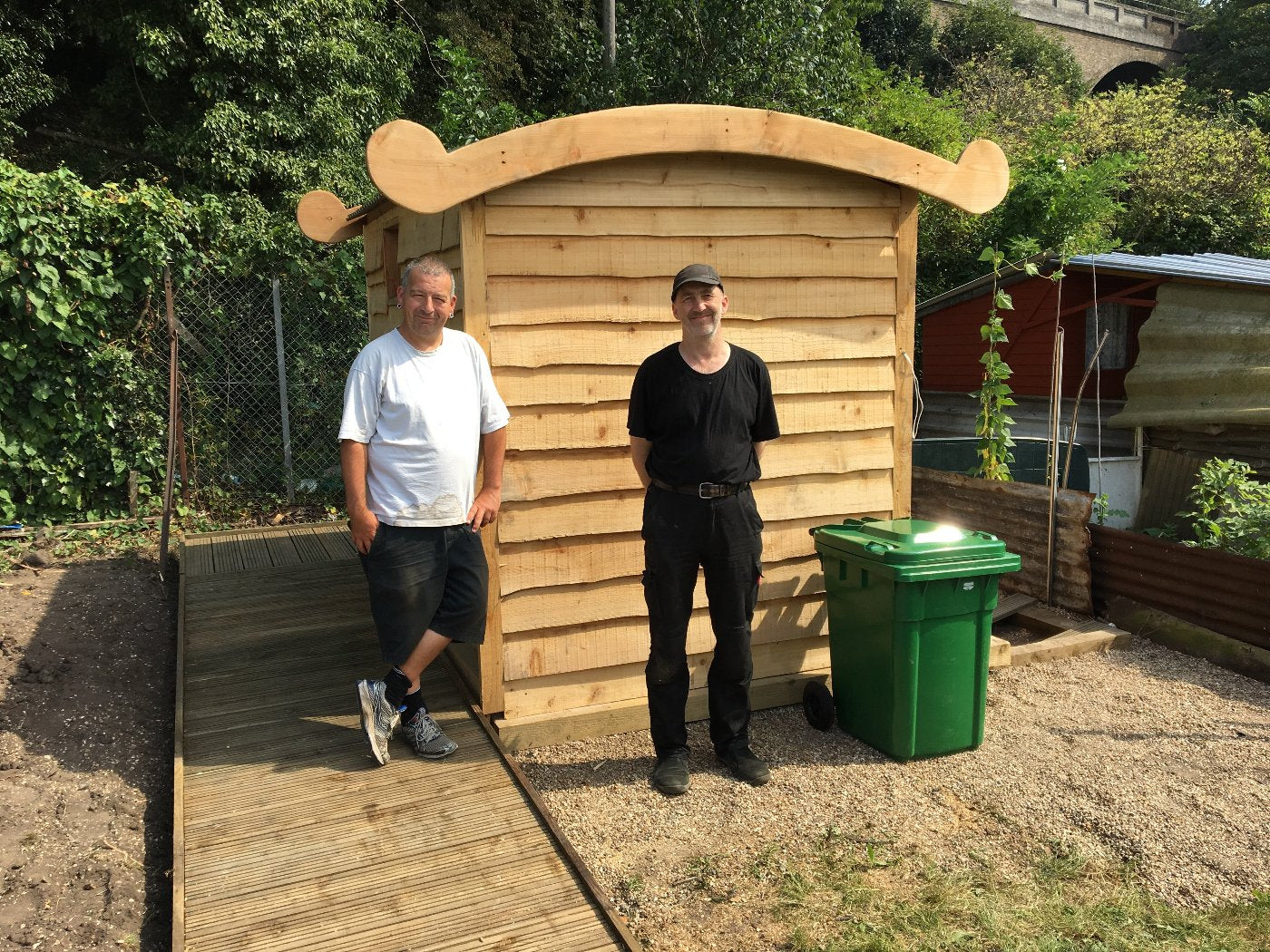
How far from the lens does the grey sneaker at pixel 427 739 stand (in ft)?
13.5

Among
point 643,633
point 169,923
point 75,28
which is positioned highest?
point 75,28

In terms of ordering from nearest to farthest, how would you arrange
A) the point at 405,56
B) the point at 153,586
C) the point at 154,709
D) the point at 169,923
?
1. the point at 169,923
2. the point at 154,709
3. the point at 153,586
4. the point at 405,56

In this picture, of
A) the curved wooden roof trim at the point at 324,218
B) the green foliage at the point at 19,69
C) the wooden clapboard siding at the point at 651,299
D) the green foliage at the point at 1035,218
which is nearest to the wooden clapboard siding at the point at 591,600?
the wooden clapboard siding at the point at 651,299

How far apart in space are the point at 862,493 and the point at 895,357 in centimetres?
73

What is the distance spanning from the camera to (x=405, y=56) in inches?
583

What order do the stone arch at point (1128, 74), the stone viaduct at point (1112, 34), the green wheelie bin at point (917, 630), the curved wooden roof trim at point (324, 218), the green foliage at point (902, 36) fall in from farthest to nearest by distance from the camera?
the stone arch at point (1128, 74) < the stone viaduct at point (1112, 34) < the green foliage at point (902, 36) < the curved wooden roof trim at point (324, 218) < the green wheelie bin at point (917, 630)

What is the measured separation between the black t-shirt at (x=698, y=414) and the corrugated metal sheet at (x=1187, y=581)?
3493 millimetres

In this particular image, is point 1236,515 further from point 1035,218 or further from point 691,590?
point 1035,218

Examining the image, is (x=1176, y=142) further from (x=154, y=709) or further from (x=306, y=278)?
(x=154, y=709)

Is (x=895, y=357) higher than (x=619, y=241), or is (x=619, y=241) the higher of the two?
(x=619, y=241)

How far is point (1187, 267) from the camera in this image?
10.8 m

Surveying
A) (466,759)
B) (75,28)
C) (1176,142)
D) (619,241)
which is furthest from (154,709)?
(1176,142)

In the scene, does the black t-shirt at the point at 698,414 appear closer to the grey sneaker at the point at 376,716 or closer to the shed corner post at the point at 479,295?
the shed corner post at the point at 479,295

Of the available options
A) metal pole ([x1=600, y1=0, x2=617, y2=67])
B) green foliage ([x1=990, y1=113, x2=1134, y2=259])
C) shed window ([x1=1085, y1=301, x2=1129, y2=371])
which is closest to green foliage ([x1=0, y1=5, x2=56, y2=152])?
metal pole ([x1=600, y1=0, x2=617, y2=67])
